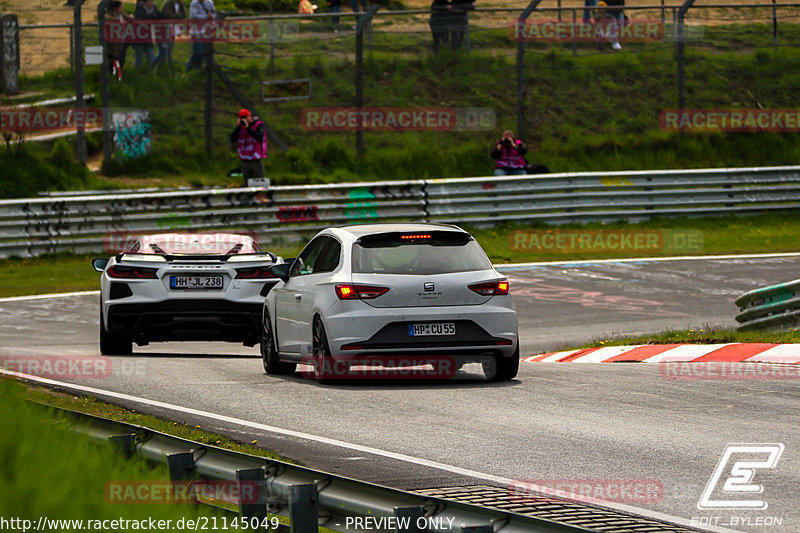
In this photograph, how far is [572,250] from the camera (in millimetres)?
25469

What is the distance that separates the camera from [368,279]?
38.8 feet

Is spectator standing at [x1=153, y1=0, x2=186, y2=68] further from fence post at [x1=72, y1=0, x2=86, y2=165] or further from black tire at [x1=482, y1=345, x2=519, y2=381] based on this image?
black tire at [x1=482, y1=345, x2=519, y2=381]

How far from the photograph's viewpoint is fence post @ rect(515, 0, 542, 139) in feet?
94.3

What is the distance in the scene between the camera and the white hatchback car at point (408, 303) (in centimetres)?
1173

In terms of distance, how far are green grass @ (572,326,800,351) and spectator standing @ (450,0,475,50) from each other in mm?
14752

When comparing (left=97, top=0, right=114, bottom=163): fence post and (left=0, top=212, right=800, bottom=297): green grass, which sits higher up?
(left=97, top=0, right=114, bottom=163): fence post

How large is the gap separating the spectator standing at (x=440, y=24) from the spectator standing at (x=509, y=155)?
3.75m

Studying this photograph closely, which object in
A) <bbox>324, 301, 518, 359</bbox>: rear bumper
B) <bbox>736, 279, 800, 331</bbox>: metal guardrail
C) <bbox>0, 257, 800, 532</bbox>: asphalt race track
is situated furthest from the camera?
<bbox>736, 279, 800, 331</bbox>: metal guardrail

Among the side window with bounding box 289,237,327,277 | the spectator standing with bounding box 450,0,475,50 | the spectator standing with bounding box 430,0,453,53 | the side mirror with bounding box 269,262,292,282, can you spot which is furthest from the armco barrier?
the side window with bounding box 289,237,327,277

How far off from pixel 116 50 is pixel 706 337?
670 inches

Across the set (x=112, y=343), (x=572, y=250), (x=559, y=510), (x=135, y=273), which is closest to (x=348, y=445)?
(x=559, y=510)

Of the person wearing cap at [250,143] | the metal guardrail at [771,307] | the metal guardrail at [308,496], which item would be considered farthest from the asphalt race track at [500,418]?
the person wearing cap at [250,143]

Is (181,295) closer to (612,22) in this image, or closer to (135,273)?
(135,273)

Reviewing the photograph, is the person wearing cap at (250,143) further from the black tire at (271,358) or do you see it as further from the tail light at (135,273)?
the black tire at (271,358)
